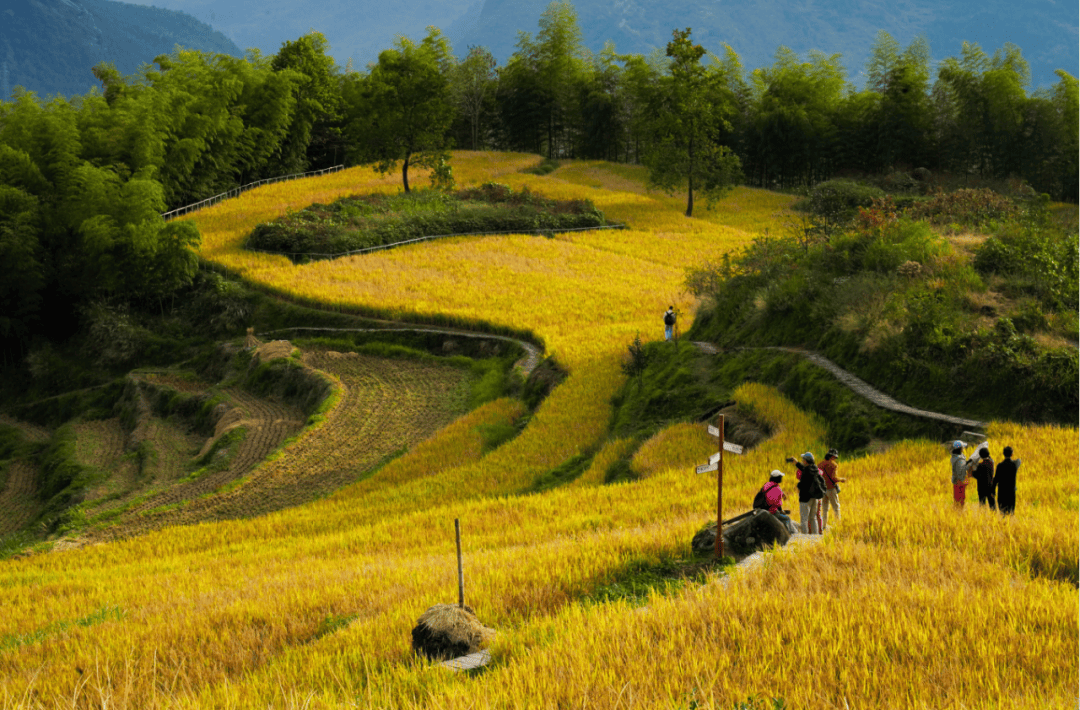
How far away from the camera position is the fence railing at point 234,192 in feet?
180

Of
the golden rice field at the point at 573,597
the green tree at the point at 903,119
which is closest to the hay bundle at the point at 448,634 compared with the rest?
the golden rice field at the point at 573,597

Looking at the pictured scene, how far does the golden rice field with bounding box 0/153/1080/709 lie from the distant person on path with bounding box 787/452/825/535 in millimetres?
398

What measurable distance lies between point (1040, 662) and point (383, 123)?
5755 cm

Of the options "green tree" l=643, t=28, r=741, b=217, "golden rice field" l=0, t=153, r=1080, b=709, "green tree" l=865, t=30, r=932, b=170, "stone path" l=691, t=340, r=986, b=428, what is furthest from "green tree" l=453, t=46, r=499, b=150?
"stone path" l=691, t=340, r=986, b=428

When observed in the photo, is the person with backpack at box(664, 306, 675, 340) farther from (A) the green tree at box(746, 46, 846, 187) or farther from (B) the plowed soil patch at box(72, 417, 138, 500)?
(A) the green tree at box(746, 46, 846, 187)

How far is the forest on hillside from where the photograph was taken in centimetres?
3938

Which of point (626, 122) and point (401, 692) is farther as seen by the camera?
Result: point (626, 122)

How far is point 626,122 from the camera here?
8525 centimetres

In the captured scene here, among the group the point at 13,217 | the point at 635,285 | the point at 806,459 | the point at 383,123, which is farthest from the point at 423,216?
the point at 806,459

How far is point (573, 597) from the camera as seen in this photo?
26.3 feet

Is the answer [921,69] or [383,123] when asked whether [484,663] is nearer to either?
[383,123]

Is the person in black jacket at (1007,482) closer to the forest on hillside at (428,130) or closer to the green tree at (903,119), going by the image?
the forest on hillside at (428,130)

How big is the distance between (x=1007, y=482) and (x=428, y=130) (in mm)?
54095

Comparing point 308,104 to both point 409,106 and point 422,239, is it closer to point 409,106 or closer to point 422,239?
point 409,106
